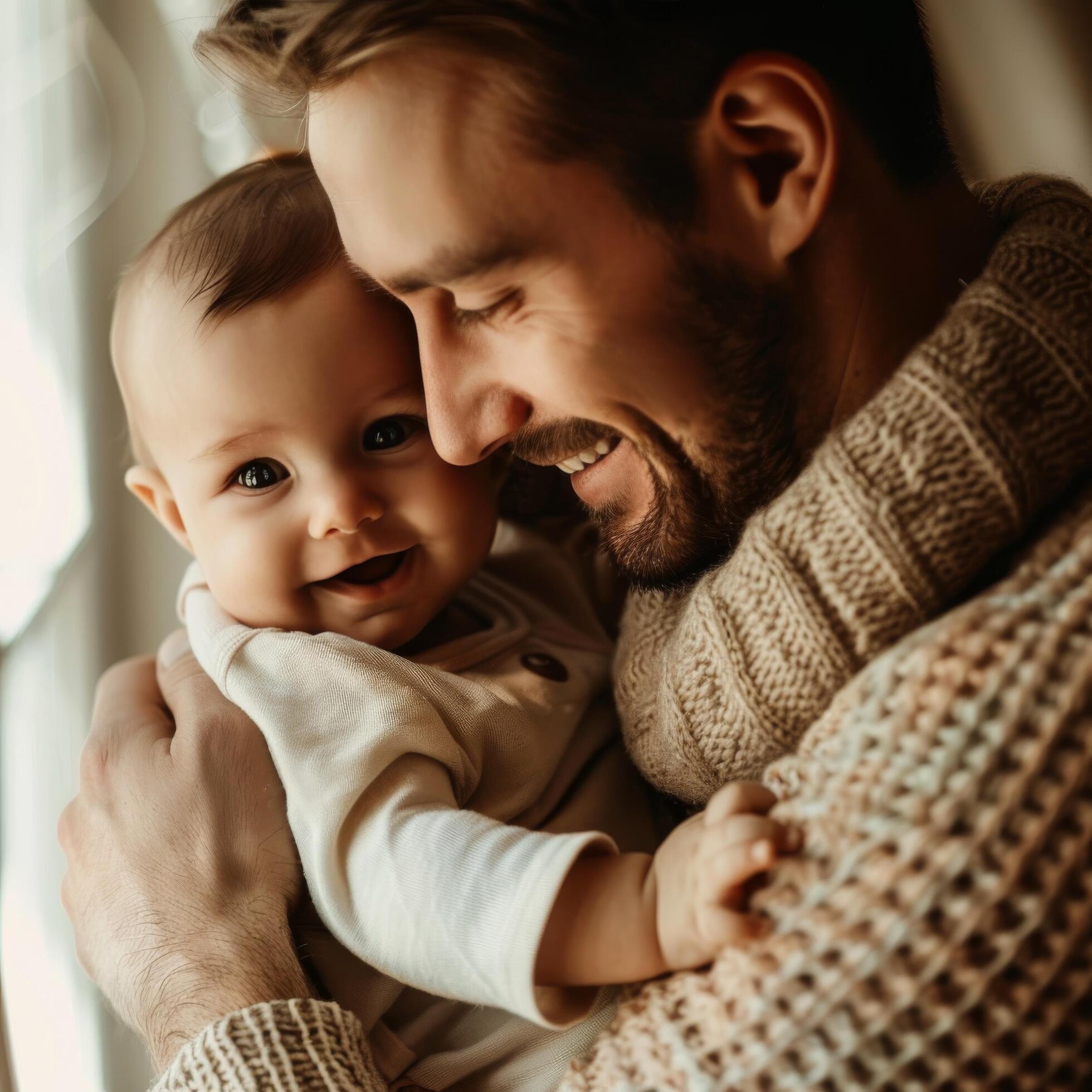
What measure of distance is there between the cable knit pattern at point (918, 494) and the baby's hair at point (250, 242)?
1.70ft

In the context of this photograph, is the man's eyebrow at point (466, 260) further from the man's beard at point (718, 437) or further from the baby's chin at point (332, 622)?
the baby's chin at point (332, 622)

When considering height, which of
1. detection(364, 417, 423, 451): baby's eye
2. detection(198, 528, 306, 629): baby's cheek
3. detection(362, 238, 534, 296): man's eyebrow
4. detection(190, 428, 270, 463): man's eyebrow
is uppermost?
detection(362, 238, 534, 296): man's eyebrow

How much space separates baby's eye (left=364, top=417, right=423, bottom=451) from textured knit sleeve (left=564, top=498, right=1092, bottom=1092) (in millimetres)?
597

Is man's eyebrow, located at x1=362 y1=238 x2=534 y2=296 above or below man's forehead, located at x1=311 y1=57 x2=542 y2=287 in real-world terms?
below

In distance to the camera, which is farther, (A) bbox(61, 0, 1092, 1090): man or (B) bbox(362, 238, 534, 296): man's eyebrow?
(B) bbox(362, 238, 534, 296): man's eyebrow

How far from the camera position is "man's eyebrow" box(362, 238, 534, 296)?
0.94 meters

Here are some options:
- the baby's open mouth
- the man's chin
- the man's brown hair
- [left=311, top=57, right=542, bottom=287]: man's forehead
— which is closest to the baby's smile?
the baby's open mouth

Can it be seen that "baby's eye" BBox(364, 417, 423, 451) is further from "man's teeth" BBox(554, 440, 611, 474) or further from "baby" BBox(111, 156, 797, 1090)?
"man's teeth" BBox(554, 440, 611, 474)

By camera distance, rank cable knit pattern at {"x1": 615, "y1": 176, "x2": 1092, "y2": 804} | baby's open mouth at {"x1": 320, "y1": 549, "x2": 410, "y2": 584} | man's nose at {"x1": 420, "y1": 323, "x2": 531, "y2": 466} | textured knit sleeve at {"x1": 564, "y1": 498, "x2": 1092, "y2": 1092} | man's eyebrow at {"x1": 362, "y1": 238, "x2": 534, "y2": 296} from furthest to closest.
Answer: baby's open mouth at {"x1": 320, "y1": 549, "x2": 410, "y2": 584} < man's nose at {"x1": 420, "y1": 323, "x2": 531, "y2": 466} < man's eyebrow at {"x1": 362, "y1": 238, "x2": 534, "y2": 296} < cable knit pattern at {"x1": 615, "y1": 176, "x2": 1092, "y2": 804} < textured knit sleeve at {"x1": 564, "y1": 498, "x2": 1092, "y2": 1092}

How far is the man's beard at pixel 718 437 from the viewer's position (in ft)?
3.33

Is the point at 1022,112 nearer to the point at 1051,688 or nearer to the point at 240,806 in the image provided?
the point at 1051,688

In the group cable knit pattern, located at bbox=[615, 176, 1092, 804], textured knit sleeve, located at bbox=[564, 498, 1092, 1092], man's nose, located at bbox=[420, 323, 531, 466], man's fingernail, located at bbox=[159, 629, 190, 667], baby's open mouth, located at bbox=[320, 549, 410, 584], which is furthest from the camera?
man's fingernail, located at bbox=[159, 629, 190, 667]

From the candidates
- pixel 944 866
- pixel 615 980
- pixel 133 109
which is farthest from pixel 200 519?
pixel 133 109

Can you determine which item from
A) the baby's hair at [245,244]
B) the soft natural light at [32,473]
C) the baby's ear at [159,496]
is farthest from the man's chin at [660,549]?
the soft natural light at [32,473]
